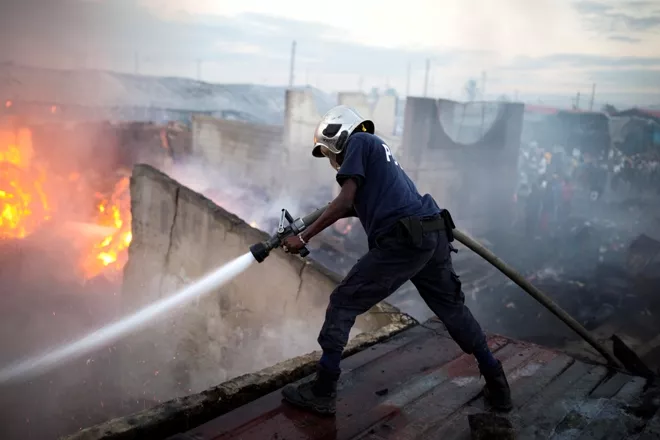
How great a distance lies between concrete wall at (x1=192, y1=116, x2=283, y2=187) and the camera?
19.2 meters

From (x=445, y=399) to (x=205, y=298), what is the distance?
162 inches

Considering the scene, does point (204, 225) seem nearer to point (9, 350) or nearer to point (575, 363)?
point (575, 363)

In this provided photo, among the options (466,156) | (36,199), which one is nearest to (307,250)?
(466,156)

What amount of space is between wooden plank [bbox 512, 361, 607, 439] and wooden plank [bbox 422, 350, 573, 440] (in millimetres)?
50

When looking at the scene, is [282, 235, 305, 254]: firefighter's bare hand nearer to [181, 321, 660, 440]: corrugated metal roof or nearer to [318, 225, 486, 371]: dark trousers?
[318, 225, 486, 371]: dark trousers

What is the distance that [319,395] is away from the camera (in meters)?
3.15

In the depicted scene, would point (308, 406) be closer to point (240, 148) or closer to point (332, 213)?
point (332, 213)

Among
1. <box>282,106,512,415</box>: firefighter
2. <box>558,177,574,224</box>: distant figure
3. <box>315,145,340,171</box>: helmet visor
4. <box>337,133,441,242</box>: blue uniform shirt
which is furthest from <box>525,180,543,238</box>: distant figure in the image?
<box>337,133,441,242</box>: blue uniform shirt

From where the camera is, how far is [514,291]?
11438mm

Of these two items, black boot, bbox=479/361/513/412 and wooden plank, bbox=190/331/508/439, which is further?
black boot, bbox=479/361/513/412

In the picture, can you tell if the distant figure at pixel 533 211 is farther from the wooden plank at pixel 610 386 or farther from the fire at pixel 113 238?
the wooden plank at pixel 610 386

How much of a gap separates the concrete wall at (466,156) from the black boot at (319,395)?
12.6 meters

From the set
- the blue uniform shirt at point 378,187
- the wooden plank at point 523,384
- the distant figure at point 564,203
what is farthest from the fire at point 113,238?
the distant figure at point 564,203

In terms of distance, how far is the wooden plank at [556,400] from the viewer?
3.07m
